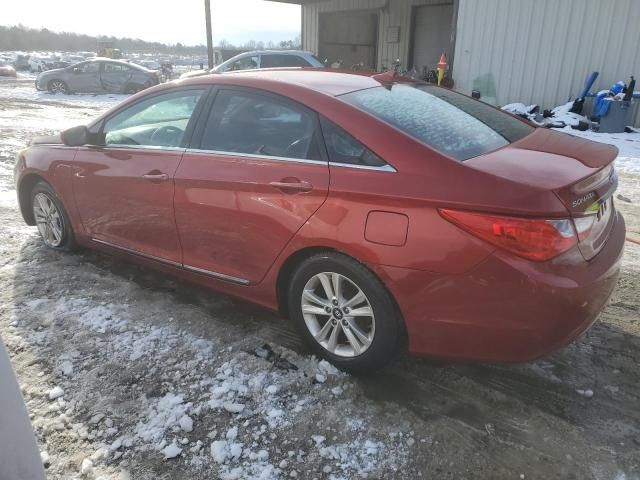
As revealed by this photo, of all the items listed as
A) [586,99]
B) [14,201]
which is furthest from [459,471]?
[586,99]

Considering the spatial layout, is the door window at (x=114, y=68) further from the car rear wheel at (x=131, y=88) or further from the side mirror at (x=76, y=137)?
the side mirror at (x=76, y=137)

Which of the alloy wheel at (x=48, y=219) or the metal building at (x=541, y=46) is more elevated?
the metal building at (x=541, y=46)

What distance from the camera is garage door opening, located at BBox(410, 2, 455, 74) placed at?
17188mm

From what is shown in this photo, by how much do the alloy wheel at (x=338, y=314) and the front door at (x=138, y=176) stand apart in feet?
3.56

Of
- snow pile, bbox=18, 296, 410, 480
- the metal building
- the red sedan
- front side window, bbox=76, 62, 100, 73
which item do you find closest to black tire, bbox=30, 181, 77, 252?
the red sedan

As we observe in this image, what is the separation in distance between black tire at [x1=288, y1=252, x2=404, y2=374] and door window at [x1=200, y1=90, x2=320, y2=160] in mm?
577

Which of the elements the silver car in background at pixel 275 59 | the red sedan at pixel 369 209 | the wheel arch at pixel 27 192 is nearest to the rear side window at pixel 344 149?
the red sedan at pixel 369 209

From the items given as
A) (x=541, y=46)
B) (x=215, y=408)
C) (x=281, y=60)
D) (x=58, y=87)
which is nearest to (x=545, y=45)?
(x=541, y=46)

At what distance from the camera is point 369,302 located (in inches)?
100

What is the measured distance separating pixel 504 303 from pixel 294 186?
3.91 ft

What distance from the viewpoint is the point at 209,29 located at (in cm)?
1789

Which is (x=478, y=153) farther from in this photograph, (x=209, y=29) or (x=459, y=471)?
(x=209, y=29)

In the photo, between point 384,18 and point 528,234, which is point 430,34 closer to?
point 384,18

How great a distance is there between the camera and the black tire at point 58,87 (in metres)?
18.4
